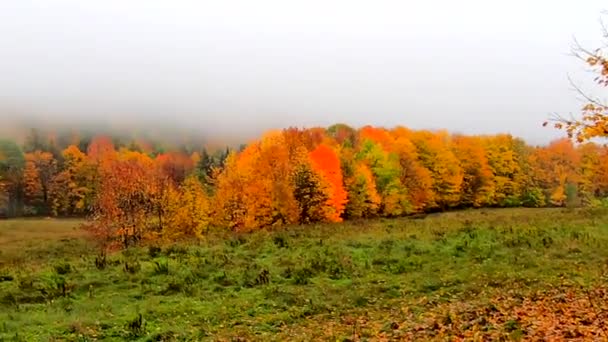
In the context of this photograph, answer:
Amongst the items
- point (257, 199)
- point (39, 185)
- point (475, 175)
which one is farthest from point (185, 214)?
point (39, 185)

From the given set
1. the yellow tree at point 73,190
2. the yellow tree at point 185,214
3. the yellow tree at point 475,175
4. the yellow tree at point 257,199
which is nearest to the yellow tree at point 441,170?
the yellow tree at point 475,175

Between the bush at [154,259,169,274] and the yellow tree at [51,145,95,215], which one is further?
the yellow tree at [51,145,95,215]

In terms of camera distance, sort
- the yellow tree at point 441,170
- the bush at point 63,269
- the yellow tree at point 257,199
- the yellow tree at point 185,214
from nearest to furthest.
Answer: the bush at point 63,269 → the yellow tree at point 257,199 → the yellow tree at point 185,214 → the yellow tree at point 441,170

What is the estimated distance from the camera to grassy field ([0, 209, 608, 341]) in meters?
11.6

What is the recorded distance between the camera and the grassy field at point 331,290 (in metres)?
11.6

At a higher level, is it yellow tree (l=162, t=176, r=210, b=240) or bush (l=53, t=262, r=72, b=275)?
bush (l=53, t=262, r=72, b=275)

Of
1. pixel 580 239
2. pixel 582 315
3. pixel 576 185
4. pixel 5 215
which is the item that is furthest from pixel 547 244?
pixel 5 215

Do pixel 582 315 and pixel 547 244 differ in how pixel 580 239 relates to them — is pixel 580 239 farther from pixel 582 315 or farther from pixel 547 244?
pixel 582 315

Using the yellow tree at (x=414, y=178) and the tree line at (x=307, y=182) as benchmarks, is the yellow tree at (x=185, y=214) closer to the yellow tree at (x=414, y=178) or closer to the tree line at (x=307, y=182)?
the tree line at (x=307, y=182)

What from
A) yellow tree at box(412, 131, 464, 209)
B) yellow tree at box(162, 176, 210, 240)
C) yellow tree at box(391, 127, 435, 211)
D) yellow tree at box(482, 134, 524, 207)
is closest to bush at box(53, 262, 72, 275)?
yellow tree at box(162, 176, 210, 240)

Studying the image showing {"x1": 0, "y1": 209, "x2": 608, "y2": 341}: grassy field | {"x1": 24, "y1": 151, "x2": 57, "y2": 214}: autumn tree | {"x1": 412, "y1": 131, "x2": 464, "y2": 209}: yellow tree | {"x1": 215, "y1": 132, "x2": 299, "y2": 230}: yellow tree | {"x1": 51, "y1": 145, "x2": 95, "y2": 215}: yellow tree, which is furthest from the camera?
{"x1": 24, "y1": 151, "x2": 57, "y2": 214}: autumn tree

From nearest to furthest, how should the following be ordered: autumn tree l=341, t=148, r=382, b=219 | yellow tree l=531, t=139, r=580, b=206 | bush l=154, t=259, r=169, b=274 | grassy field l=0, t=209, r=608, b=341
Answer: grassy field l=0, t=209, r=608, b=341 < bush l=154, t=259, r=169, b=274 < autumn tree l=341, t=148, r=382, b=219 < yellow tree l=531, t=139, r=580, b=206

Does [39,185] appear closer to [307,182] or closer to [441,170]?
[307,182]

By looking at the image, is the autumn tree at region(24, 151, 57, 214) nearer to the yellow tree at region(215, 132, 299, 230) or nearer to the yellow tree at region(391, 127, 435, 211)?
the yellow tree at region(215, 132, 299, 230)
